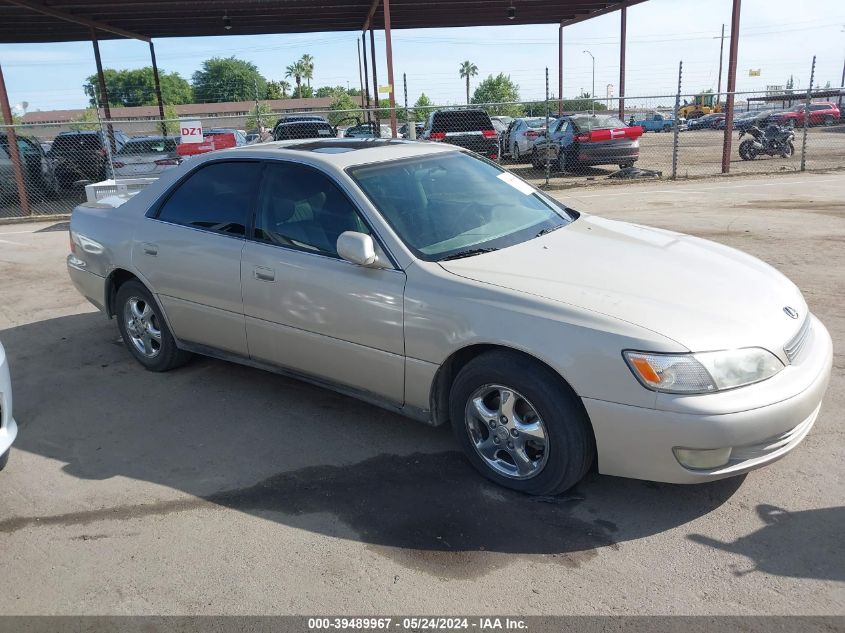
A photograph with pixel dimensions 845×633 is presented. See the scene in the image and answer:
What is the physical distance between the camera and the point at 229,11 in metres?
19.6

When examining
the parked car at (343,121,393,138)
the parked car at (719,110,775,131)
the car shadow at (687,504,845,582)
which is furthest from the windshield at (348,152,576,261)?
the parked car at (719,110,775,131)

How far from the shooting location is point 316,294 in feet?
13.1

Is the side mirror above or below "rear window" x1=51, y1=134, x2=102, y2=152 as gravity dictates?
below

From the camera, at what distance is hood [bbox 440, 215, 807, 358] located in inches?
124

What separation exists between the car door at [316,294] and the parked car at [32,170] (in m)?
13.9

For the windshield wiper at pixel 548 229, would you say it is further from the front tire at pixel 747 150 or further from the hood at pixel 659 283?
the front tire at pixel 747 150

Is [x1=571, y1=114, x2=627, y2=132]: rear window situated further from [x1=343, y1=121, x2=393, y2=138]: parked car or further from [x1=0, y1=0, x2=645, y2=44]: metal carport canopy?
[x1=343, y1=121, x2=393, y2=138]: parked car

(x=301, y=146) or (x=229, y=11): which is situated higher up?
(x=229, y=11)

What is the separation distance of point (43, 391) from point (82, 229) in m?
1.30

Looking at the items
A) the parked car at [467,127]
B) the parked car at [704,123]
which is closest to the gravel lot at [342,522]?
the parked car at [467,127]

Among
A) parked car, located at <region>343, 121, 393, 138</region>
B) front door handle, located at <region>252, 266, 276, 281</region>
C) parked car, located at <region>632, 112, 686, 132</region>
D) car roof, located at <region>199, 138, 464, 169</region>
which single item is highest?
car roof, located at <region>199, 138, 464, 169</region>

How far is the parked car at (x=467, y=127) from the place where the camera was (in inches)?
688

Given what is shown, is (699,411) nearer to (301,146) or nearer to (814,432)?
(814,432)

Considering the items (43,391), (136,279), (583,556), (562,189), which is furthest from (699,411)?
(562,189)
